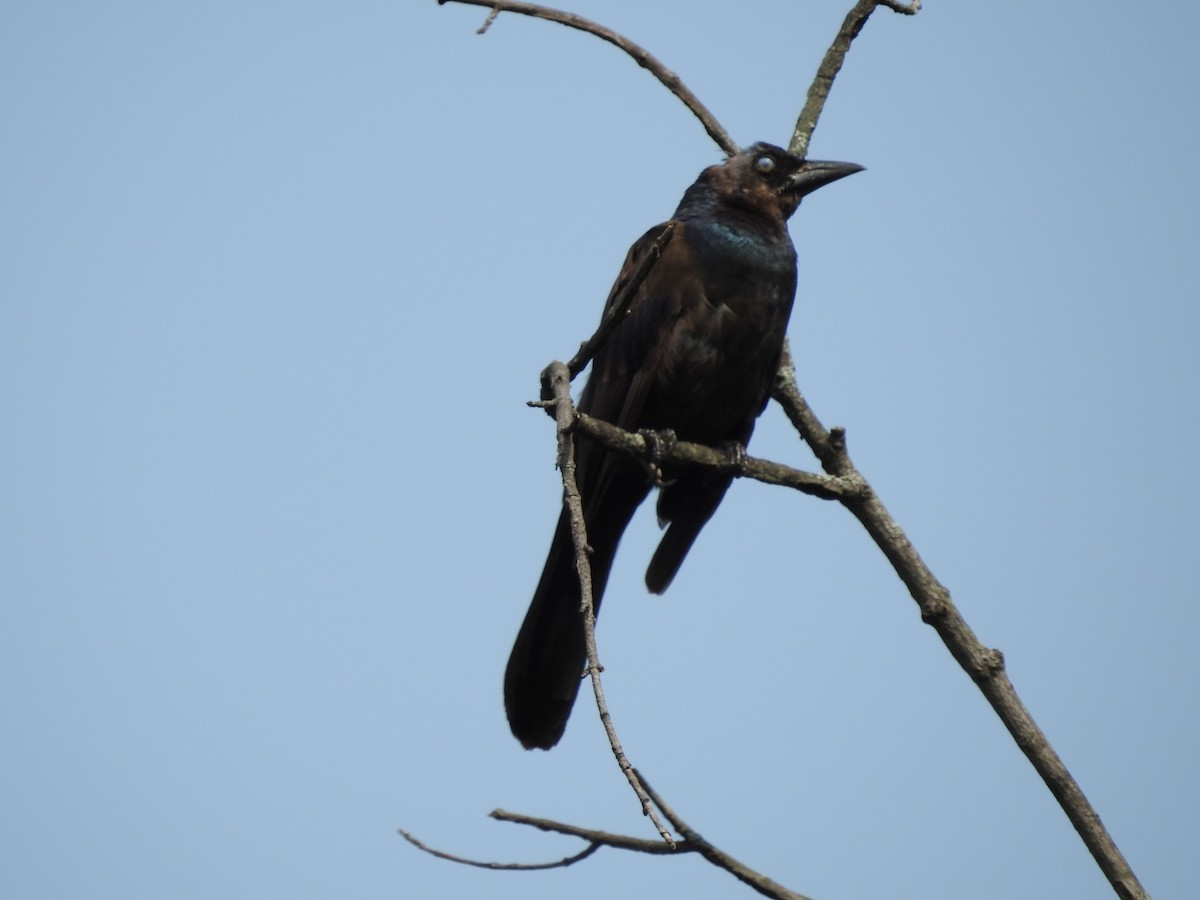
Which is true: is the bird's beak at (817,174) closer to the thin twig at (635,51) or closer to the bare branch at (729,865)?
the thin twig at (635,51)

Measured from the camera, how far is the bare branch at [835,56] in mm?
4855

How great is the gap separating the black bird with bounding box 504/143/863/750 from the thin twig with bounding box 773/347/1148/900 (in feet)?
3.14

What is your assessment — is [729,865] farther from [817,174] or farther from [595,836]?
[817,174]

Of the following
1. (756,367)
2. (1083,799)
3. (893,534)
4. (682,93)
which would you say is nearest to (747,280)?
(756,367)

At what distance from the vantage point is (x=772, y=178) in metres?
5.66

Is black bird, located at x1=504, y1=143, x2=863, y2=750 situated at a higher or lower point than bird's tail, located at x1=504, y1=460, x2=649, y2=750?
higher

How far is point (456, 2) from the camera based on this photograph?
4.55 metres

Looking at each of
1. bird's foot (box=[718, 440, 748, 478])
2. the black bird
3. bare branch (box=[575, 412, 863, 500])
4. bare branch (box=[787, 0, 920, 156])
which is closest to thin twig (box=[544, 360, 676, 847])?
bare branch (box=[575, 412, 863, 500])

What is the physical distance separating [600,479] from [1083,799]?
7.18ft

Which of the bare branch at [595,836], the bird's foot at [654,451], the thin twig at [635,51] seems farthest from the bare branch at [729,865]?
the thin twig at [635,51]

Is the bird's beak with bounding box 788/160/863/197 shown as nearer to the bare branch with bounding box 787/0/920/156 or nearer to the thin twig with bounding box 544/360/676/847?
the bare branch with bounding box 787/0/920/156

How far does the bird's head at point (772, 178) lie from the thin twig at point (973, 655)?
5.51 feet

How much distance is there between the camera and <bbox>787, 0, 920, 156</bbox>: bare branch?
486 centimetres

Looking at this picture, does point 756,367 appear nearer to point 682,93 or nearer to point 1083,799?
point 682,93
